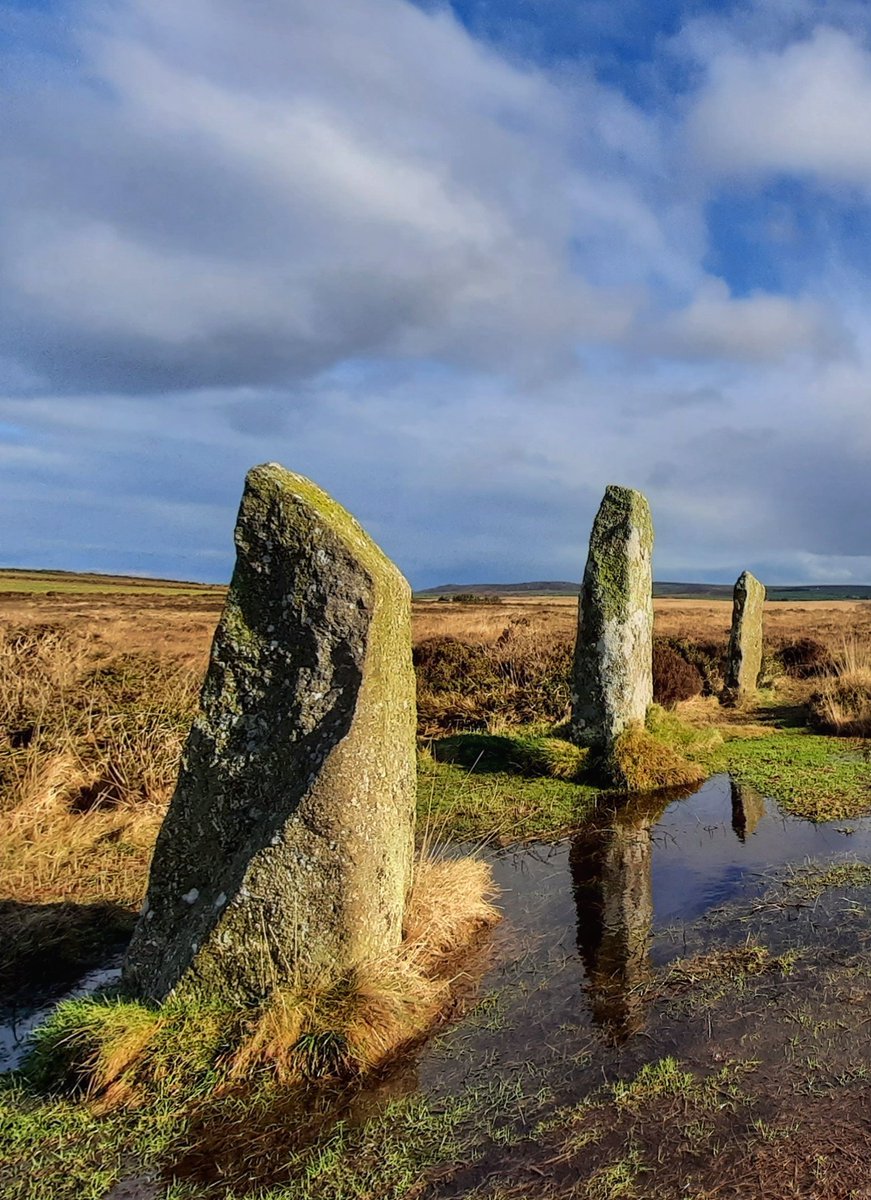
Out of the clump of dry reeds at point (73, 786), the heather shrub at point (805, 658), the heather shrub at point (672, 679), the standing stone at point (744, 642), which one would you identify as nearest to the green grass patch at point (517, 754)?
the clump of dry reeds at point (73, 786)

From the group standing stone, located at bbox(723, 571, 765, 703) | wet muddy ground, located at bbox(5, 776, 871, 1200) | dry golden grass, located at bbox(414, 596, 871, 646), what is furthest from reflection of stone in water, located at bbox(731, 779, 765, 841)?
dry golden grass, located at bbox(414, 596, 871, 646)

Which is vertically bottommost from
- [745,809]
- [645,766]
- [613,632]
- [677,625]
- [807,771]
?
[745,809]

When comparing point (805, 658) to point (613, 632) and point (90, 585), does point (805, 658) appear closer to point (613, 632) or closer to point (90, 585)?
point (613, 632)

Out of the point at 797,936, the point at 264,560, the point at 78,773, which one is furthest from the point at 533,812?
the point at 264,560

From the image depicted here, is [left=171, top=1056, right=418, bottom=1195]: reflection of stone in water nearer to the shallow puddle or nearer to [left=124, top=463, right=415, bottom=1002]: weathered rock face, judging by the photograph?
[left=124, top=463, right=415, bottom=1002]: weathered rock face

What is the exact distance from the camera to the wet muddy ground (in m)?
3.74

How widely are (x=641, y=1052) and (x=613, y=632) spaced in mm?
7601

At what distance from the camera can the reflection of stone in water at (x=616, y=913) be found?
5188mm

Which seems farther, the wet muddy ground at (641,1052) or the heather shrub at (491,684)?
the heather shrub at (491,684)

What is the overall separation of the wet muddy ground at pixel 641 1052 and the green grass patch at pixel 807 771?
8.06ft

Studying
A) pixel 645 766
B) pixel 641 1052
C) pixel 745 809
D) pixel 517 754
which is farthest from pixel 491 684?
pixel 641 1052

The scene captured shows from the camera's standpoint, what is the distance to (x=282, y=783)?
201 inches

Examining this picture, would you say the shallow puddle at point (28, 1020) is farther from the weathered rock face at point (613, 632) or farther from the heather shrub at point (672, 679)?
the heather shrub at point (672, 679)

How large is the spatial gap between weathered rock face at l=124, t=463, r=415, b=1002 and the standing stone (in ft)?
49.6
